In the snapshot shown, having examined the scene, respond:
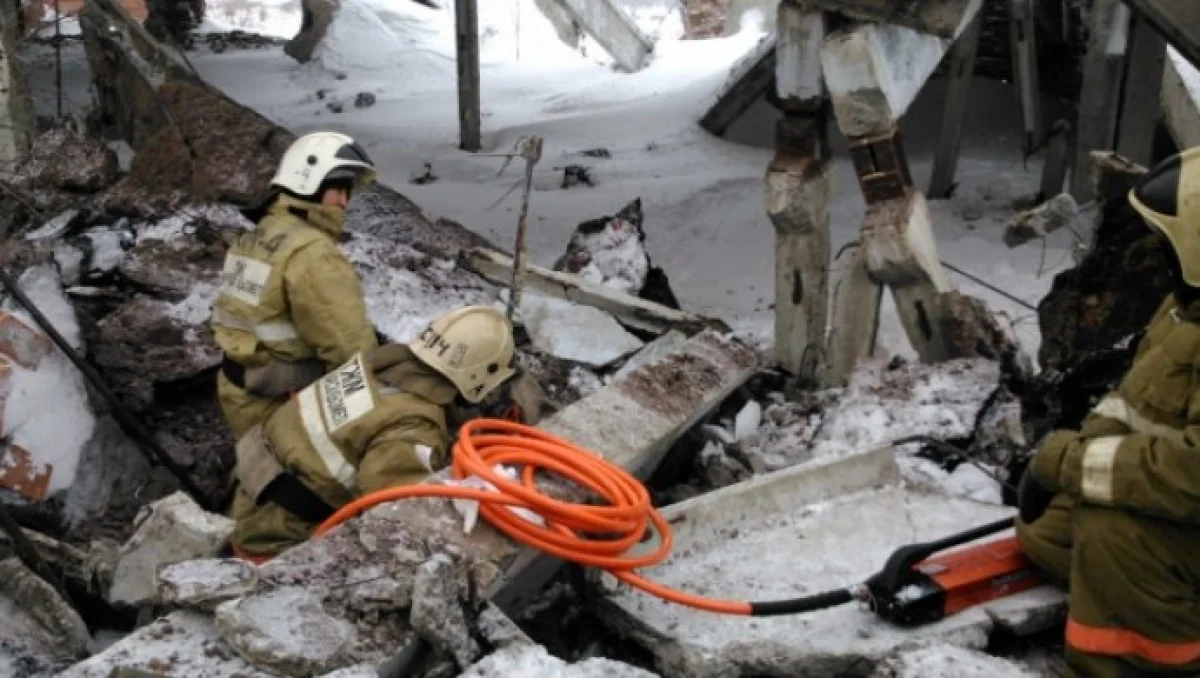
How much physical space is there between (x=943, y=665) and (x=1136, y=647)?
464mm

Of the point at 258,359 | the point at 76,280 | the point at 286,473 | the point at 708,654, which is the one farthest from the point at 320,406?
the point at 76,280

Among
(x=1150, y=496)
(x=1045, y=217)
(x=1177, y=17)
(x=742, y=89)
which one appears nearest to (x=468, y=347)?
(x=1150, y=496)

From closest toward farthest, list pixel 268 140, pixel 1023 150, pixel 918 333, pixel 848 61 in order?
pixel 848 61
pixel 918 333
pixel 268 140
pixel 1023 150

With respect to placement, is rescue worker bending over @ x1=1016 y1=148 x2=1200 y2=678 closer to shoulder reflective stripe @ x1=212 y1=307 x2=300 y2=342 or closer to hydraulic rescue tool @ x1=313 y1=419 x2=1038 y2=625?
hydraulic rescue tool @ x1=313 y1=419 x2=1038 y2=625

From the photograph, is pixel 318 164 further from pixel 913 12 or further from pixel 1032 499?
pixel 1032 499

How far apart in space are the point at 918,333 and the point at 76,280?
3714 millimetres

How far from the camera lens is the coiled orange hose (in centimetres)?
316

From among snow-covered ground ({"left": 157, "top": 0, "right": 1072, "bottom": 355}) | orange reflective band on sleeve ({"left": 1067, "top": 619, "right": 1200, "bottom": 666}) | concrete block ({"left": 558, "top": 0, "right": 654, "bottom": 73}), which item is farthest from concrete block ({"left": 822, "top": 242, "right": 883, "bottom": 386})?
concrete block ({"left": 558, "top": 0, "right": 654, "bottom": 73})

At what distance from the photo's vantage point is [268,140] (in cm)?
666

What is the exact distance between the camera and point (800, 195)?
5188mm

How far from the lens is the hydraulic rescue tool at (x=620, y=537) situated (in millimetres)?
3168

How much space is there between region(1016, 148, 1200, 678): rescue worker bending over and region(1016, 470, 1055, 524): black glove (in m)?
0.23

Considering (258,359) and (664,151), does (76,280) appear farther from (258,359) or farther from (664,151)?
(664,151)

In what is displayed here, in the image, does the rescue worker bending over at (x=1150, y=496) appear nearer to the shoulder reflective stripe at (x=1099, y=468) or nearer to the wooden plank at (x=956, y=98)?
the shoulder reflective stripe at (x=1099, y=468)
